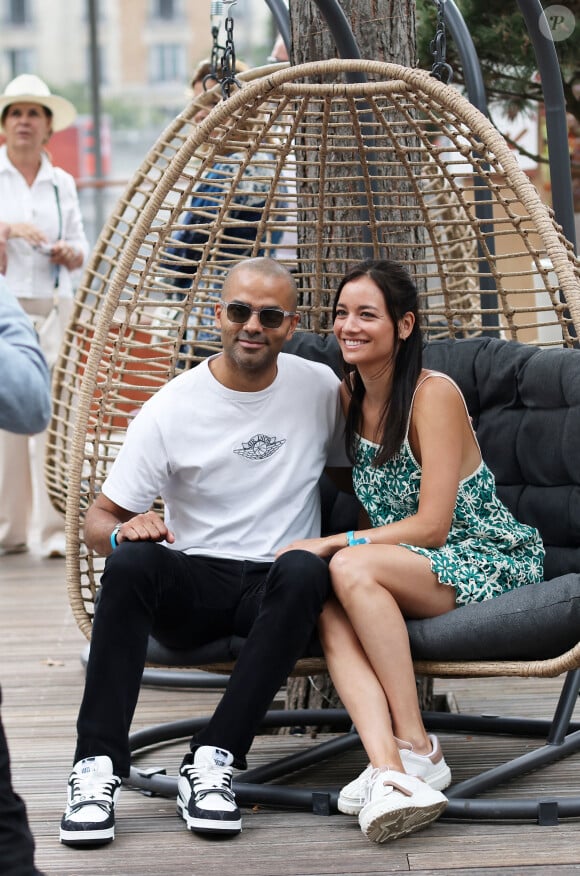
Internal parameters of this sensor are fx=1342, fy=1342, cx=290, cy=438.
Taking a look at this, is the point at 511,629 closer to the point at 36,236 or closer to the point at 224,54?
the point at 224,54

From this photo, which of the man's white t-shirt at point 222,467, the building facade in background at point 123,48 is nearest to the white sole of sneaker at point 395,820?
the man's white t-shirt at point 222,467

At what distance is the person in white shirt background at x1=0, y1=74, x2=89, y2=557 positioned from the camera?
5254mm

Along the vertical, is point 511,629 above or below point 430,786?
above

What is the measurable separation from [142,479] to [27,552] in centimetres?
302

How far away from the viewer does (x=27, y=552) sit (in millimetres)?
5625

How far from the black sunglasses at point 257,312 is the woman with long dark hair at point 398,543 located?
120 mm

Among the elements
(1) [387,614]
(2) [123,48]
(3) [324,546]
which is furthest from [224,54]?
(2) [123,48]

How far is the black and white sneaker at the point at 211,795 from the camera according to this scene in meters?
2.42

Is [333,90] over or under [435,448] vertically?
over

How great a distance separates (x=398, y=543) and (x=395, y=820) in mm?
526

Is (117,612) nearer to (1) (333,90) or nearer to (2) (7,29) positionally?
(1) (333,90)

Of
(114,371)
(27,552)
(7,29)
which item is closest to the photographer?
(114,371)

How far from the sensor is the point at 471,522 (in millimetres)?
2719

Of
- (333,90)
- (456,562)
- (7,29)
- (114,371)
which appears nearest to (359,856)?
(456,562)
